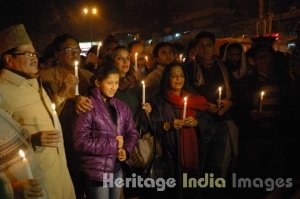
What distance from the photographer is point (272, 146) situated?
5266 mm

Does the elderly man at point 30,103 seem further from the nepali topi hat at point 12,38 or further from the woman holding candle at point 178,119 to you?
the woman holding candle at point 178,119

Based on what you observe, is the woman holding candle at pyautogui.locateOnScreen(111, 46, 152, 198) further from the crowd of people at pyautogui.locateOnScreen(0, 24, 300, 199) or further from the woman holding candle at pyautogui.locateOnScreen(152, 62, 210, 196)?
the woman holding candle at pyautogui.locateOnScreen(152, 62, 210, 196)

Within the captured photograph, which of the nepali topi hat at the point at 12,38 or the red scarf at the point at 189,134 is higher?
the nepali topi hat at the point at 12,38

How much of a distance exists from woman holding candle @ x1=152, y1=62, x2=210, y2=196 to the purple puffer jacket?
0.99 metres

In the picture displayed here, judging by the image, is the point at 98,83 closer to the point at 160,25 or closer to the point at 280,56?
the point at 280,56

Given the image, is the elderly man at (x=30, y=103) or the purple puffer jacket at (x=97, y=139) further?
the purple puffer jacket at (x=97, y=139)

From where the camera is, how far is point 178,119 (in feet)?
16.0

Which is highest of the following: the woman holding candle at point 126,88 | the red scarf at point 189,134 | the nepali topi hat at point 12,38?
the nepali topi hat at point 12,38

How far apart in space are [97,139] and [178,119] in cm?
133

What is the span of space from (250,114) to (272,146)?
0.52m

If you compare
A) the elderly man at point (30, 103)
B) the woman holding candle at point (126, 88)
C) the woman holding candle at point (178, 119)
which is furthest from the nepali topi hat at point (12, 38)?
the woman holding candle at point (178, 119)

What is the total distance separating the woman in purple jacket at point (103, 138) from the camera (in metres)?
3.86

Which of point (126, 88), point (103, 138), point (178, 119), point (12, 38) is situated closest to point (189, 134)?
point (178, 119)

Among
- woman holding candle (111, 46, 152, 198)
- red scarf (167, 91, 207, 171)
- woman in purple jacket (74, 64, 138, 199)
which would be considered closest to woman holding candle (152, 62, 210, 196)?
red scarf (167, 91, 207, 171)
